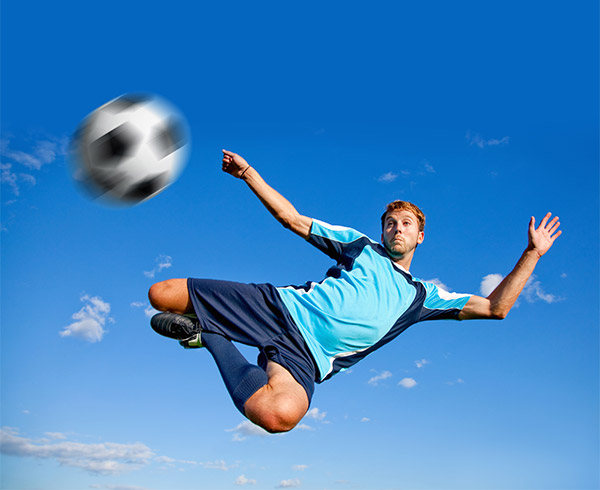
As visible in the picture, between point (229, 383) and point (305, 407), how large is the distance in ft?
2.31

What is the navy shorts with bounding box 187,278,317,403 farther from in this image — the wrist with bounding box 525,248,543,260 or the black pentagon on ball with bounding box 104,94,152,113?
the wrist with bounding box 525,248,543,260

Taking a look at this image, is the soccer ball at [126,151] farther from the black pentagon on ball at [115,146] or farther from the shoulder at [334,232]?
the shoulder at [334,232]

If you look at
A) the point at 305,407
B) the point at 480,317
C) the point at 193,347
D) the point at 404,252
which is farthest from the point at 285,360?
the point at 480,317

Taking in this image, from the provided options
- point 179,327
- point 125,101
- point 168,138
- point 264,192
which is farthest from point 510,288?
point 125,101

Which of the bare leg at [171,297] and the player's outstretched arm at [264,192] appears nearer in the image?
the bare leg at [171,297]

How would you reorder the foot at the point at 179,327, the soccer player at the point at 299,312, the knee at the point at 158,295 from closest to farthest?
1. the soccer player at the point at 299,312
2. the foot at the point at 179,327
3. the knee at the point at 158,295

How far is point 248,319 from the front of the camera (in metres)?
5.46

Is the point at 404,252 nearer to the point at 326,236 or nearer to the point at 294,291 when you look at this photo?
the point at 326,236

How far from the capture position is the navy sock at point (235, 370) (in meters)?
4.84

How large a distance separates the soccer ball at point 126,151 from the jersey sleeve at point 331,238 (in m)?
1.56

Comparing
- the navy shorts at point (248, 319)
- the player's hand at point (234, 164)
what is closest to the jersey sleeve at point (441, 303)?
the navy shorts at point (248, 319)

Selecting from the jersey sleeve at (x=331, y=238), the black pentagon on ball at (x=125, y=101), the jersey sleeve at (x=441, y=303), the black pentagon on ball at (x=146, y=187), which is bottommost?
the jersey sleeve at (x=441, y=303)

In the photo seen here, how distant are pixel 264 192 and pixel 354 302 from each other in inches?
57.1

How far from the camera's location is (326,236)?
602 cm
